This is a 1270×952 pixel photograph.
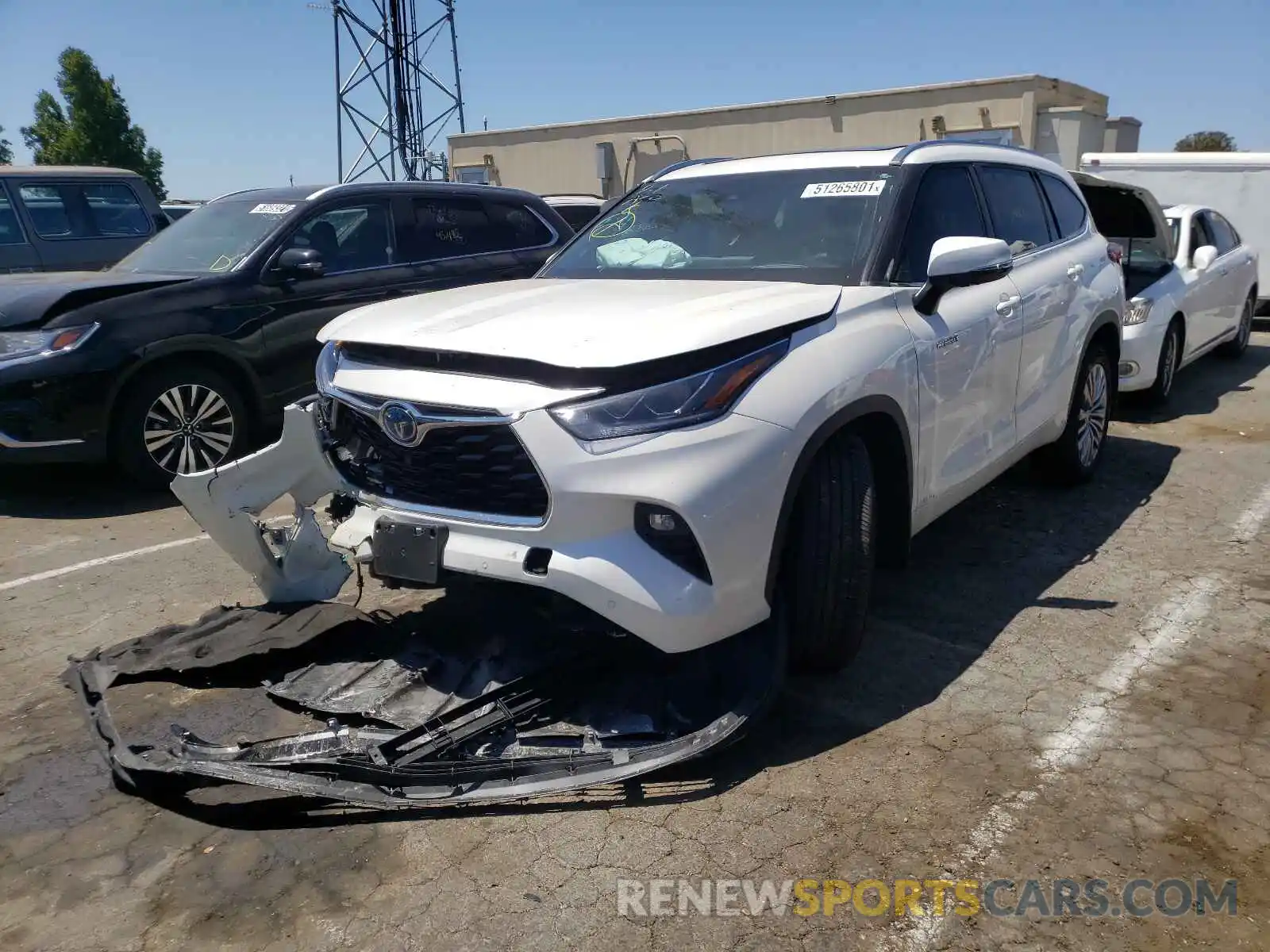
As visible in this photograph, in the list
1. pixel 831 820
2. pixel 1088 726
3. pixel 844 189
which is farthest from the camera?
pixel 844 189

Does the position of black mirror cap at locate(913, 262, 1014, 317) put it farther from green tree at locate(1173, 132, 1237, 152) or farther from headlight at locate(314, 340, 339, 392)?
green tree at locate(1173, 132, 1237, 152)

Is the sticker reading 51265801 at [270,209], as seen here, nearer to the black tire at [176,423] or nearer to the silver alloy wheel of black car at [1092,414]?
the black tire at [176,423]

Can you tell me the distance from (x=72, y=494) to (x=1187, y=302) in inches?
324

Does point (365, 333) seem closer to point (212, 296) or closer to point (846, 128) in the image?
point (212, 296)

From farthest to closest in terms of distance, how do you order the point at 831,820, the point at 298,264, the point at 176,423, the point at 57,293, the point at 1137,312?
1. the point at 1137,312
2. the point at 298,264
3. the point at 176,423
4. the point at 57,293
5. the point at 831,820

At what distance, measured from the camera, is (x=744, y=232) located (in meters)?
4.12

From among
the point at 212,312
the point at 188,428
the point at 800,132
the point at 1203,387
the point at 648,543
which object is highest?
the point at 800,132

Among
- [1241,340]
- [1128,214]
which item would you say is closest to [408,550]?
[1128,214]

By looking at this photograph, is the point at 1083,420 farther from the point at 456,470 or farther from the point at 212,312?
the point at 212,312

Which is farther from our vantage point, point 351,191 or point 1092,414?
point 351,191

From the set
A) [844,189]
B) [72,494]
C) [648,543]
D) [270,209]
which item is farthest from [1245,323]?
[72,494]

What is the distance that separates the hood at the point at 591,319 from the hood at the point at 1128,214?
5.93 meters

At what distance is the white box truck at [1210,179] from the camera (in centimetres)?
1138

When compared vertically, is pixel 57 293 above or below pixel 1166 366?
above
